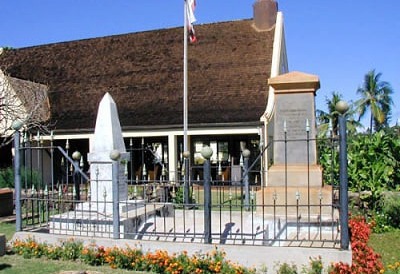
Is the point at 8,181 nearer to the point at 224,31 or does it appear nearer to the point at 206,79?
the point at 206,79

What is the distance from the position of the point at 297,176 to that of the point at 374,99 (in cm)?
3796

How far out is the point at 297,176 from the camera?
28.3 ft

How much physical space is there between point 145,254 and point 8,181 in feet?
35.5

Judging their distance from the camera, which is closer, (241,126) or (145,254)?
(145,254)

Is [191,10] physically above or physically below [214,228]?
above

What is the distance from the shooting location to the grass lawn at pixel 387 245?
7.47m

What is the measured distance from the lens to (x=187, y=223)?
884cm

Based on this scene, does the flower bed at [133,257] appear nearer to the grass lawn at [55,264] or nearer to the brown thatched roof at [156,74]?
the grass lawn at [55,264]

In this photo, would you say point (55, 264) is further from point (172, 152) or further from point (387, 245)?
point (172, 152)

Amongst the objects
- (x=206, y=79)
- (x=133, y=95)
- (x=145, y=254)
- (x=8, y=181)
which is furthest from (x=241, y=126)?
(x=145, y=254)

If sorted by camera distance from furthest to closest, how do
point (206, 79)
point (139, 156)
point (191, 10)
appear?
1. point (139, 156)
2. point (206, 79)
3. point (191, 10)

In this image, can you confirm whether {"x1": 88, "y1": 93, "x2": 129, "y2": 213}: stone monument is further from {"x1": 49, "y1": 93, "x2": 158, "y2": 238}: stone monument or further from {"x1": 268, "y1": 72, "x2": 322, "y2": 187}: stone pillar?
{"x1": 268, "y1": 72, "x2": 322, "y2": 187}: stone pillar

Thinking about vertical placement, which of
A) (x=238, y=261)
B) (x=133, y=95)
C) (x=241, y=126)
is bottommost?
(x=238, y=261)

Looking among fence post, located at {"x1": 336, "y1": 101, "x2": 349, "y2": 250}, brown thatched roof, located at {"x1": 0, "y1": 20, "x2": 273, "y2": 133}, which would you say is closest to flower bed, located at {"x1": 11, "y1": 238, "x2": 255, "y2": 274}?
fence post, located at {"x1": 336, "y1": 101, "x2": 349, "y2": 250}
